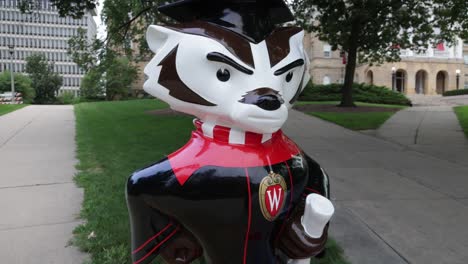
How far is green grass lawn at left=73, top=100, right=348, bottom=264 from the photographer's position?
3.42m

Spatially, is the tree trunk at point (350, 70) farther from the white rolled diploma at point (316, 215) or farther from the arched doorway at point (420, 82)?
the arched doorway at point (420, 82)

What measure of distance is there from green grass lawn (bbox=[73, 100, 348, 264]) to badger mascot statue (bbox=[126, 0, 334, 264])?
55.6 inches

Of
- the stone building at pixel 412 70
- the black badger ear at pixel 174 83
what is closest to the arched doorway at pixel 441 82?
the stone building at pixel 412 70

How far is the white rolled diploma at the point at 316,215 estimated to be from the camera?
183 cm

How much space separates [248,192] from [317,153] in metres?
6.24

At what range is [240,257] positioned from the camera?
1.97m

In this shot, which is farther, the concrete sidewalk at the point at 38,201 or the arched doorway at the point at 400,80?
the arched doorway at the point at 400,80

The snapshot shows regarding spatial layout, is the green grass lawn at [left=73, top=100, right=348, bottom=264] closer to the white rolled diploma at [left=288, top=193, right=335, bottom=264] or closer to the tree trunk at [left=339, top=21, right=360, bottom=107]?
the white rolled diploma at [left=288, top=193, right=335, bottom=264]

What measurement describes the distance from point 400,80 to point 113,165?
45735mm

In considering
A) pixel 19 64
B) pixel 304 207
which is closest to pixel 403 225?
pixel 304 207

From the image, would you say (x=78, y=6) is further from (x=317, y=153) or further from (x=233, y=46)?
(x=233, y=46)

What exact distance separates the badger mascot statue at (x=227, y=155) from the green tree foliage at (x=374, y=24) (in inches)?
494

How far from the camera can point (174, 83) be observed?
187 centimetres

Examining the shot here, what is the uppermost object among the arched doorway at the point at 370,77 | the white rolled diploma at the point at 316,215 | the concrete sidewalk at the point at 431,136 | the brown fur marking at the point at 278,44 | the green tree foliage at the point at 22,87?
the arched doorway at the point at 370,77
